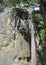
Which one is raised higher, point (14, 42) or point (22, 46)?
point (14, 42)

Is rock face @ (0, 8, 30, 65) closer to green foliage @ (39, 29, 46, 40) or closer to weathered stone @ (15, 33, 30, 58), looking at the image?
weathered stone @ (15, 33, 30, 58)

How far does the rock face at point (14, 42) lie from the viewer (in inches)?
264

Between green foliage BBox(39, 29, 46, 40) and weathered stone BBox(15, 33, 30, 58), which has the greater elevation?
green foliage BBox(39, 29, 46, 40)

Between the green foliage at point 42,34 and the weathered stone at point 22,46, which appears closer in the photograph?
the weathered stone at point 22,46

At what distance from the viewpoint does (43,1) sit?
20.4ft

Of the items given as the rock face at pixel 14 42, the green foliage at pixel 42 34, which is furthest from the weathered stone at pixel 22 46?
the green foliage at pixel 42 34

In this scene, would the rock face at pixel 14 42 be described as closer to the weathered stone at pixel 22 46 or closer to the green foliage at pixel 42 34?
the weathered stone at pixel 22 46

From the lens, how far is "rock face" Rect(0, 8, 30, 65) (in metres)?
6.70

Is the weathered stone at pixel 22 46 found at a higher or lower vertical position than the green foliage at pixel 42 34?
lower

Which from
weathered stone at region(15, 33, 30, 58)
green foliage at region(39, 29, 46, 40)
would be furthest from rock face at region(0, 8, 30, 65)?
green foliage at region(39, 29, 46, 40)

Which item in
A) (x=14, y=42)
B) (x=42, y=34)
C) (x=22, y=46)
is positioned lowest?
(x=22, y=46)

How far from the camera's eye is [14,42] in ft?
22.1

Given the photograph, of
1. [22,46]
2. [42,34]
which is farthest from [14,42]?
[42,34]

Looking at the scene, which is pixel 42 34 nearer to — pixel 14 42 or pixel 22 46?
pixel 22 46
